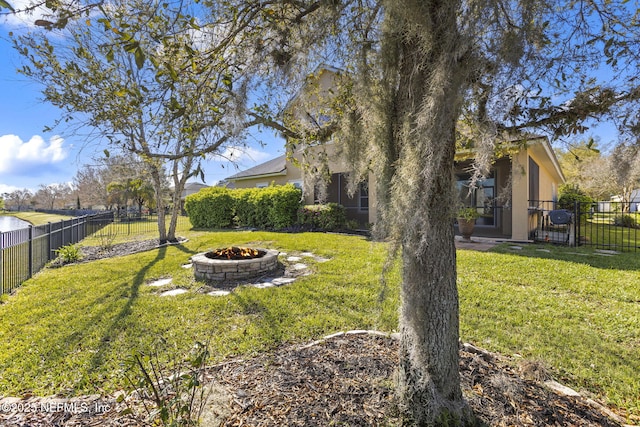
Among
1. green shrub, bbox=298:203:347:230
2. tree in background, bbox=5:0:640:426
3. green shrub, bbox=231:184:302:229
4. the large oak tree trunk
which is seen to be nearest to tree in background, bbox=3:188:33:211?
green shrub, bbox=231:184:302:229

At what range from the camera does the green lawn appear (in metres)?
2.63

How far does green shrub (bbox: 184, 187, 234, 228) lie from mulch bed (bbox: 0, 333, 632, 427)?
1254 centimetres

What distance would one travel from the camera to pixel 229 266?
17.5 ft

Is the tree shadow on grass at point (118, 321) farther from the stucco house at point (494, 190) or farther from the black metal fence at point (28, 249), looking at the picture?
the stucco house at point (494, 190)

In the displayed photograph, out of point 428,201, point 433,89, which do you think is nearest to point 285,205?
point 428,201

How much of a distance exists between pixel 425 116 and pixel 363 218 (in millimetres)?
10752

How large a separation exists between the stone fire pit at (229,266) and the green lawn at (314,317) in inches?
12.2

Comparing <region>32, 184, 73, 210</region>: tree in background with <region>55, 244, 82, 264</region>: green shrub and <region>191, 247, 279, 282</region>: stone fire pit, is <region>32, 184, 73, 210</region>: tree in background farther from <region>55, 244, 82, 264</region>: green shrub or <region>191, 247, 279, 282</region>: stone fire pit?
<region>191, 247, 279, 282</region>: stone fire pit

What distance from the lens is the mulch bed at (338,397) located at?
1.88 metres

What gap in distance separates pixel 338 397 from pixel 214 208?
13690 mm

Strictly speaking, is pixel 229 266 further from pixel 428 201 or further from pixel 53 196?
pixel 53 196

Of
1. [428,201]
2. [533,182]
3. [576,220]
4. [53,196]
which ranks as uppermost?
[53,196]

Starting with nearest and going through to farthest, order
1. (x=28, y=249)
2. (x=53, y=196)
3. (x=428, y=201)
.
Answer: (x=428, y=201), (x=28, y=249), (x=53, y=196)

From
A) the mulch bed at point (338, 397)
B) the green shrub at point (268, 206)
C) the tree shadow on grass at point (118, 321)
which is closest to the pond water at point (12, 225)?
the green shrub at point (268, 206)
